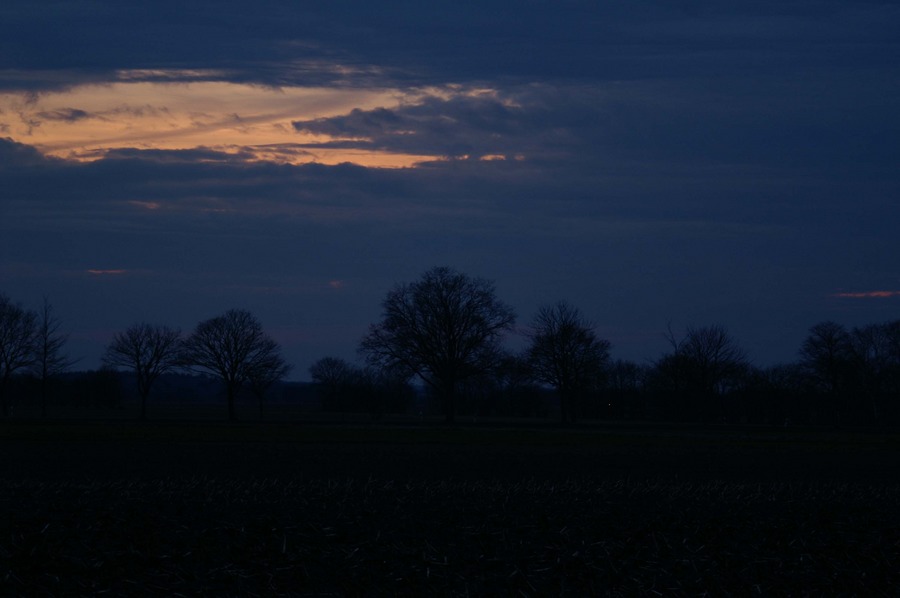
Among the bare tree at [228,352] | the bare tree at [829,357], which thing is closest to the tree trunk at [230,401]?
the bare tree at [228,352]

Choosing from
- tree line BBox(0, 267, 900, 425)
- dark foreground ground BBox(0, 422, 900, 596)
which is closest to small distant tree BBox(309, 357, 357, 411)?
tree line BBox(0, 267, 900, 425)

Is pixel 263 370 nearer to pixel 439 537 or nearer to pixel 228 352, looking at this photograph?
pixel 228 352

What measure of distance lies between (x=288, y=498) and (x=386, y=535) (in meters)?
3.22

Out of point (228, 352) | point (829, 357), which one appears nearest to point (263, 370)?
point (228, 352)

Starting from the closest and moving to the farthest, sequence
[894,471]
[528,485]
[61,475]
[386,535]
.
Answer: [386,535] → [528,485] → [61,475] → [894,471]

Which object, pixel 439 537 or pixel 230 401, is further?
pixel 230 401

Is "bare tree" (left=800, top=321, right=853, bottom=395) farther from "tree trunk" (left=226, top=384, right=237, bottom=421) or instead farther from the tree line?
"tree trunk" (left=226, top=384, right=237, bottom=421)

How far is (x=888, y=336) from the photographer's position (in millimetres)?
101125

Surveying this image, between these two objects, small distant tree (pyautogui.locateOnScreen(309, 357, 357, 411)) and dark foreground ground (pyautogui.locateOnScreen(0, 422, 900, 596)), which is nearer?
dark foreground ground (pyautogui.locateOnScreen(0, 422, 900, 596))

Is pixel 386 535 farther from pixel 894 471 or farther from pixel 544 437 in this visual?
pixel 544 437

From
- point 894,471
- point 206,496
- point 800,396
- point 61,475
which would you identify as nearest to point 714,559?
point 206,496

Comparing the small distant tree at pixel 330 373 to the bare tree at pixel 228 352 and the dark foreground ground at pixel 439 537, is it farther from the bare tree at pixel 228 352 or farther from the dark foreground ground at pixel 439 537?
the dark foreground ground at pixel 439 537

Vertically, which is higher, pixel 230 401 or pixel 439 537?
pixel 230 401

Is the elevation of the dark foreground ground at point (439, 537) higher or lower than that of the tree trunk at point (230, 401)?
lower
